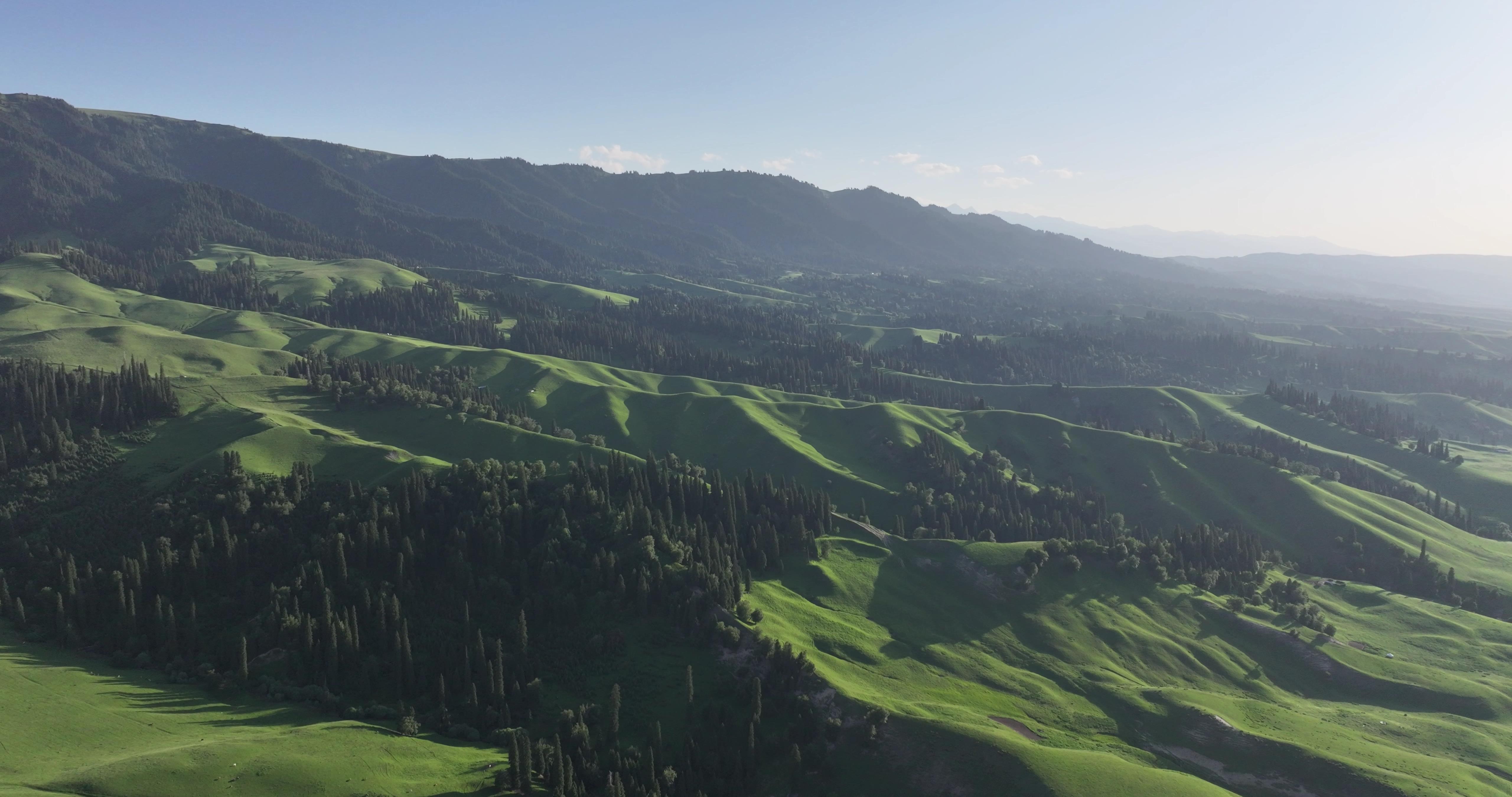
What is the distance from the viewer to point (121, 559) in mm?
144500

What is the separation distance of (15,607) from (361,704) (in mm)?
66420

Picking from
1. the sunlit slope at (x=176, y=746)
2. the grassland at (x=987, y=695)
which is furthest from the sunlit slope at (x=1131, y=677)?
the sunlit slope at (x=176, y=746)

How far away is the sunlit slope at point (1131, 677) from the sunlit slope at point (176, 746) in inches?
2435

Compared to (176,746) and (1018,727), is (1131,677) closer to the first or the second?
(1018,727)

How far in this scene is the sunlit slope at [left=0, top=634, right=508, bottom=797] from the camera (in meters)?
88.4

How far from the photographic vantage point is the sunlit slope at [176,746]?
8844cm

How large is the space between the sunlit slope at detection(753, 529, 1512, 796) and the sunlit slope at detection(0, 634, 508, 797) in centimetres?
6185

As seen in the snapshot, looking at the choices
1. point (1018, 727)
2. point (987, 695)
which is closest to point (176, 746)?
point (1018, 727)

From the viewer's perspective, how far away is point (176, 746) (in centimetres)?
9681

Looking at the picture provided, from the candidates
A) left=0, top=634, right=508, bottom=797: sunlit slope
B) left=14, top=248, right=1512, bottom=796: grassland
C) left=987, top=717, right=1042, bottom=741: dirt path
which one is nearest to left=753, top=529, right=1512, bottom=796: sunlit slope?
left=14, top=248, right=1512, bottom=796: grassland

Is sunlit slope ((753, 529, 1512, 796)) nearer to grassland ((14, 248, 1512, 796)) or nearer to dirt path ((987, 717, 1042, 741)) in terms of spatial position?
grassland ((14, 248, 1512, 796))

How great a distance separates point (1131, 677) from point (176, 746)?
157 metres

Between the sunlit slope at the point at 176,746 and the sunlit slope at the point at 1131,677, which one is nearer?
the sunlit slope at the point at 176,746

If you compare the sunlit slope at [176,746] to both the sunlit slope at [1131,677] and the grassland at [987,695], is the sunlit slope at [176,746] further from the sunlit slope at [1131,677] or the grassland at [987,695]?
the sunlit slope at [1131,677]
